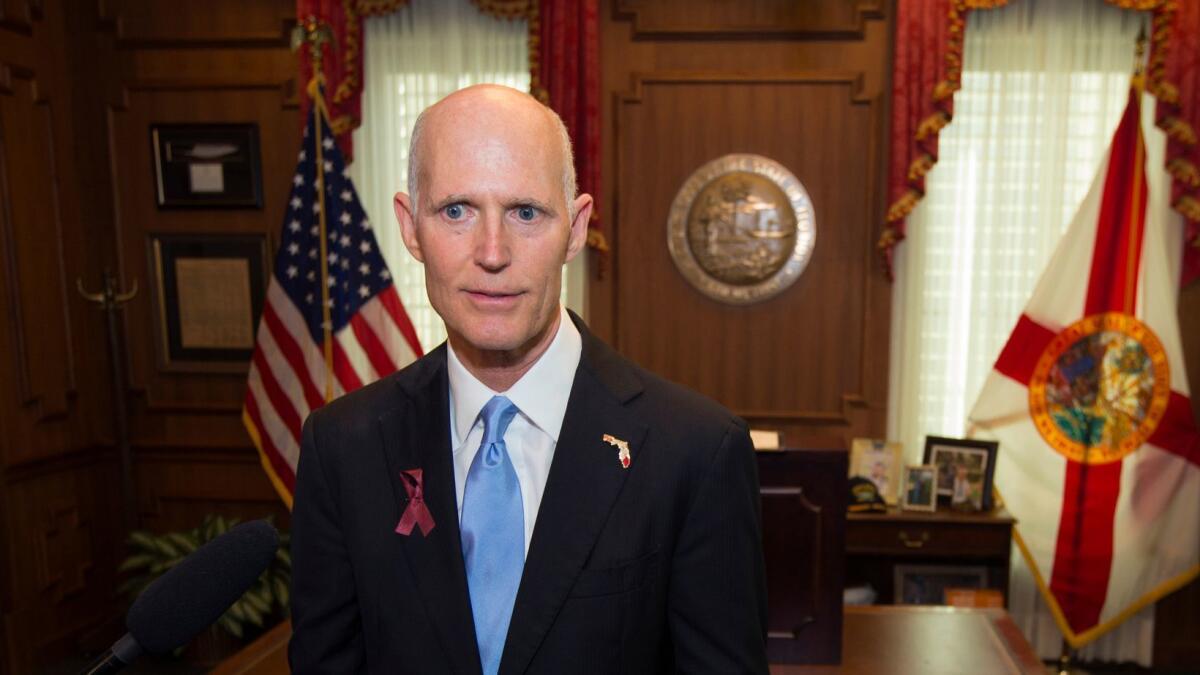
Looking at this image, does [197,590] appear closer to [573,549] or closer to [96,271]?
[573,549]

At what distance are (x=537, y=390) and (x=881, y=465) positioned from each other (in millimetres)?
3054

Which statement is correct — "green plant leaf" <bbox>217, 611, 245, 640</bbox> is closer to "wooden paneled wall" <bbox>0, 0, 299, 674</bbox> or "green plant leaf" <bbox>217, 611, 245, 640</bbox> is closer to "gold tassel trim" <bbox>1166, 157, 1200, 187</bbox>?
"wooden paneled wall" <bbox>0, 0, 299, 674</bbox>

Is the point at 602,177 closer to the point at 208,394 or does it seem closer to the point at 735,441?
the point at 208,394

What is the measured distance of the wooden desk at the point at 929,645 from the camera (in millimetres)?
1605

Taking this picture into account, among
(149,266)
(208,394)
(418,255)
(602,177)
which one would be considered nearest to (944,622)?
(418,255)

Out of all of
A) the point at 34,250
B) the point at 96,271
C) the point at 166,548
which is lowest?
the point at 166,548

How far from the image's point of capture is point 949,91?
346 centimetres

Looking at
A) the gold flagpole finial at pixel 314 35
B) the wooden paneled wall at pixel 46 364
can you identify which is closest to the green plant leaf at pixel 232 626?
the wooden paneled wall at pixel 46 364

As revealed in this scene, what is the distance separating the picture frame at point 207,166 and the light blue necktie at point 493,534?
3433 mm

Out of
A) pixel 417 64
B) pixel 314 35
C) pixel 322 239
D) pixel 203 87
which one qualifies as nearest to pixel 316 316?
pixel 322 239

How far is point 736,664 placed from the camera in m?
0.98

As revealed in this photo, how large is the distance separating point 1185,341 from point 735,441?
12.3ft

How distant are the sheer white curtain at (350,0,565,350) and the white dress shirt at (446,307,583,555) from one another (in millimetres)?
2879

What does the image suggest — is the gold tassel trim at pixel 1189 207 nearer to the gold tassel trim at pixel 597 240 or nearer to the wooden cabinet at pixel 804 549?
the gold tassel trim at pixel 597 240
